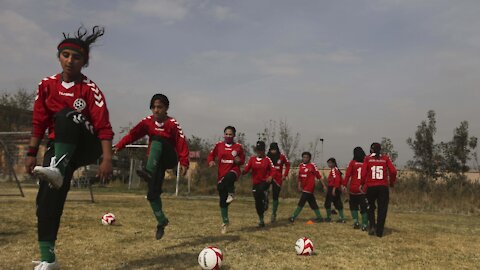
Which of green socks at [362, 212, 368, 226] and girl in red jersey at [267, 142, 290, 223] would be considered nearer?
green socks at [362, 212, 368, 226]

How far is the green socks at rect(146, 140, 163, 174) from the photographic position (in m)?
6.60

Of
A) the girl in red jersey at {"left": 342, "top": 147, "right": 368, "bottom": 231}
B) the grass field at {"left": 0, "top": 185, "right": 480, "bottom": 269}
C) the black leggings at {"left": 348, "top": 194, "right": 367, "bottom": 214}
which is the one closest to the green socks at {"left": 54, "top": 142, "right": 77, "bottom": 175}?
the grass field at {"left": 0, "top": 185, "right": 480, "bottom": 269}

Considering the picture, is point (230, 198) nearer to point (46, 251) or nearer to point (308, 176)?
point (308, 176)

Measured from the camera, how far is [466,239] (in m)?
9.26

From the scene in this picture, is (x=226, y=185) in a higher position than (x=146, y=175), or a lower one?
lower

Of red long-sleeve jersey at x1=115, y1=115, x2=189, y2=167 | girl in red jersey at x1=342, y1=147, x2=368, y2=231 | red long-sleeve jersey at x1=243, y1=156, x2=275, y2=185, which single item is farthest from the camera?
girl in red jersey at x1=342, y1=147, x2=368, y2=231

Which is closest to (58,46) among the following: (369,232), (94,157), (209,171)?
(94,157)

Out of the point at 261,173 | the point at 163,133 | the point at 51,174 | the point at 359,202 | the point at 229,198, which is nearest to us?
the point at 51,174

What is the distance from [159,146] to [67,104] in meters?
2.50

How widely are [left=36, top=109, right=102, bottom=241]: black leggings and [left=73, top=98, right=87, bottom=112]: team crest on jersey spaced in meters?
0.08

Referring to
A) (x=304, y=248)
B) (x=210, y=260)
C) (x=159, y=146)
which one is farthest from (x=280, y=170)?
(x=210, y=260)

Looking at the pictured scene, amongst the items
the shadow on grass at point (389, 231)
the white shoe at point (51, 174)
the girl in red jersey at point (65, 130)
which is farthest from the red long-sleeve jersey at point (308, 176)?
the white shoe at point (51, 174)

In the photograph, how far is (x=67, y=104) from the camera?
421 centimetres

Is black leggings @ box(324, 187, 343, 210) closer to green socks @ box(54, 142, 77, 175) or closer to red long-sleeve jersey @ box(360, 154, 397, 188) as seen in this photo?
red long-sleeve jersey @ box(360, 154, 397, 188)
